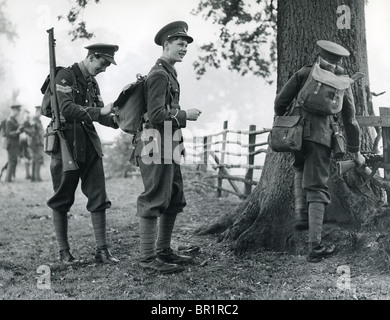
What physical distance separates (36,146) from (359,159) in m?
13.9

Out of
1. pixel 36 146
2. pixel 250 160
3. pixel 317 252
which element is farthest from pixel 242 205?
pixel 36 146

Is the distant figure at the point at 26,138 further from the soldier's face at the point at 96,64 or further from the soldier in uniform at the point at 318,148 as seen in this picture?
the soldier in uniform at the point at 318,148

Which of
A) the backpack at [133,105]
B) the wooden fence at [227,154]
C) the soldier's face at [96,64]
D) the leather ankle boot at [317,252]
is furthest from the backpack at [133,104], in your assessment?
the wooden fence at [227,154]

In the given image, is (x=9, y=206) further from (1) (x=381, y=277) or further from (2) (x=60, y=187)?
(1) (x=381, y=277)

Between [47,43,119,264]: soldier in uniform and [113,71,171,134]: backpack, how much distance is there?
349 millimetres

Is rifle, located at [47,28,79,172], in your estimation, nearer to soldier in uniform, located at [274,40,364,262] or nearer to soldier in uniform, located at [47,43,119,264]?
soldier in uniform, located at [47,43,119,264]

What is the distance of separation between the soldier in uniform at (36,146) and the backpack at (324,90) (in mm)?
13430

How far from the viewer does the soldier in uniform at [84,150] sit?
4738mm

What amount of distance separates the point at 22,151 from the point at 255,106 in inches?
1468

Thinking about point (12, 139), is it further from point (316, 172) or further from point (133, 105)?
point (316, 172)

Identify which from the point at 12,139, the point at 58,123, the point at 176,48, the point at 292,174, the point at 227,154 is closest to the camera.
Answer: the point at 176,48

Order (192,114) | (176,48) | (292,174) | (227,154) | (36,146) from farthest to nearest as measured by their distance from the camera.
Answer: (36,146) < (227,154) < (292,174) < (176,48) < (192,114)

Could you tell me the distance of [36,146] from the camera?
54.5ft

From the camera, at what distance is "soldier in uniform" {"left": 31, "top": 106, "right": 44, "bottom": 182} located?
52.9 feet
